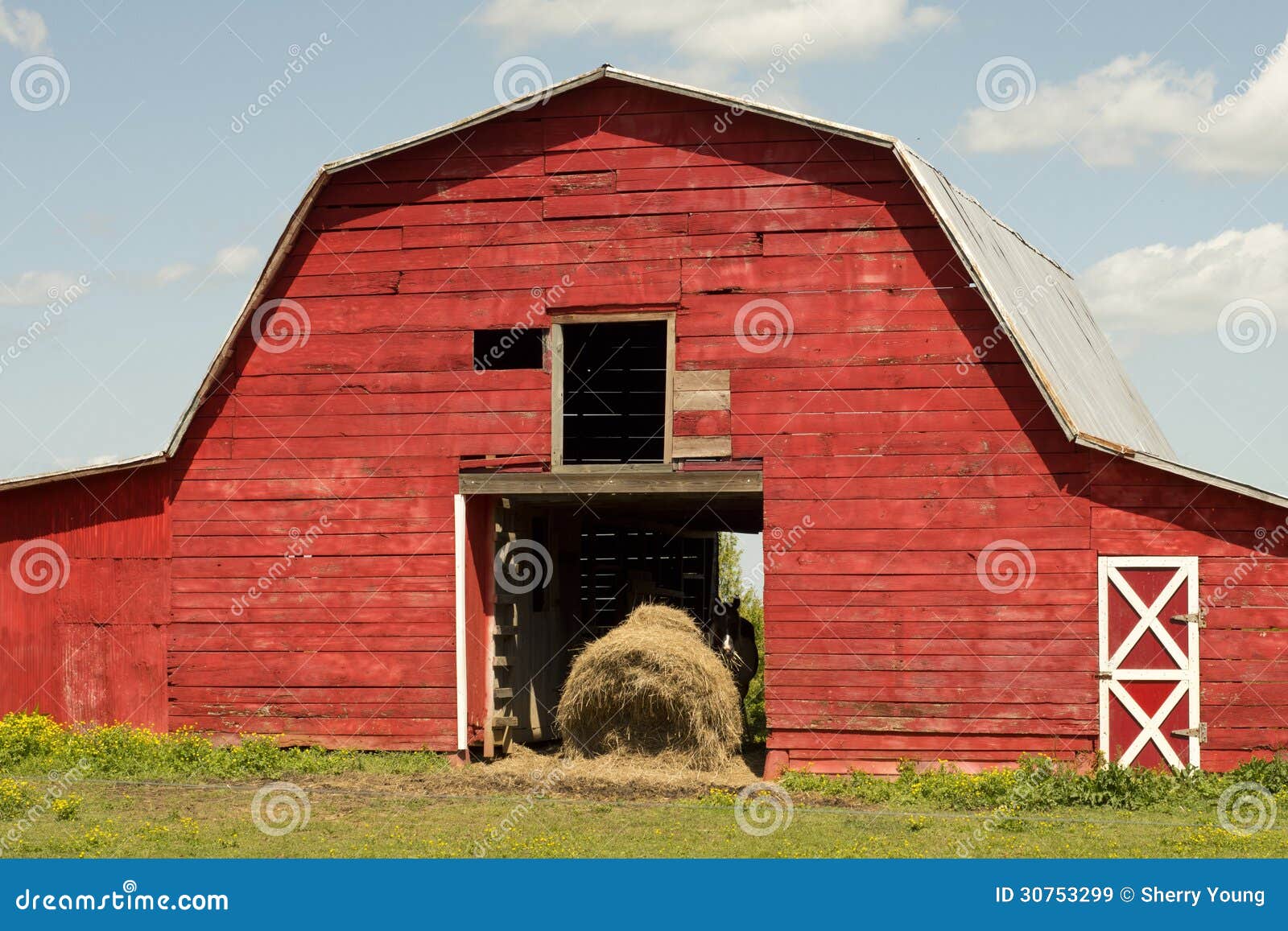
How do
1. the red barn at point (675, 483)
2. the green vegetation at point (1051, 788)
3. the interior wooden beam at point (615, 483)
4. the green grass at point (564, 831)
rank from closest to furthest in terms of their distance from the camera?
the green grass at point (564, 831) < the green vegetation at point (1051, 788) < the red barn at point (675, 483) < the interior wooden beam at point (615, 483)

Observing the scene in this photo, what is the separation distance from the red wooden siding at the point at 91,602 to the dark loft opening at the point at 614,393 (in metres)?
5.50

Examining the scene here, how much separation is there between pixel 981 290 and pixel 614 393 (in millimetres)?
7283

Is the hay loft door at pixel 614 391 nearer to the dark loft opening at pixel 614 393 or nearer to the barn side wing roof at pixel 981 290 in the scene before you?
the dark loft opening at pixel 614 393

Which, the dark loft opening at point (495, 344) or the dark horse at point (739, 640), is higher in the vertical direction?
the dark loft opening at point (495, 344)

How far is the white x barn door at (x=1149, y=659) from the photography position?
1425 cm

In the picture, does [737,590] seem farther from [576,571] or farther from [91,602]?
[91,602]

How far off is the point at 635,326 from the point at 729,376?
3.57 m

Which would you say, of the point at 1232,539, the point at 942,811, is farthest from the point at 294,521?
the point at 1232,539

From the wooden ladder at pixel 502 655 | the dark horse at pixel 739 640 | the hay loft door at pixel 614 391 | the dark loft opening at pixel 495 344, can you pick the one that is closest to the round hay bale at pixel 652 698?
the wooden ladder at pixel 502 655

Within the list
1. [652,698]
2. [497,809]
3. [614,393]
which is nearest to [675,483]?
[652,698]

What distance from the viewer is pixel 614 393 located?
20719 millimetres

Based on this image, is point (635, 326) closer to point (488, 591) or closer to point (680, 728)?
point (488, 591)

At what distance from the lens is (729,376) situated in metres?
15.2

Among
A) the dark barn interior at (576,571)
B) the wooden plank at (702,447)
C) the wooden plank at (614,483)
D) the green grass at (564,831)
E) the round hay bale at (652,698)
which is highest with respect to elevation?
the wooden plank at (702,447)
